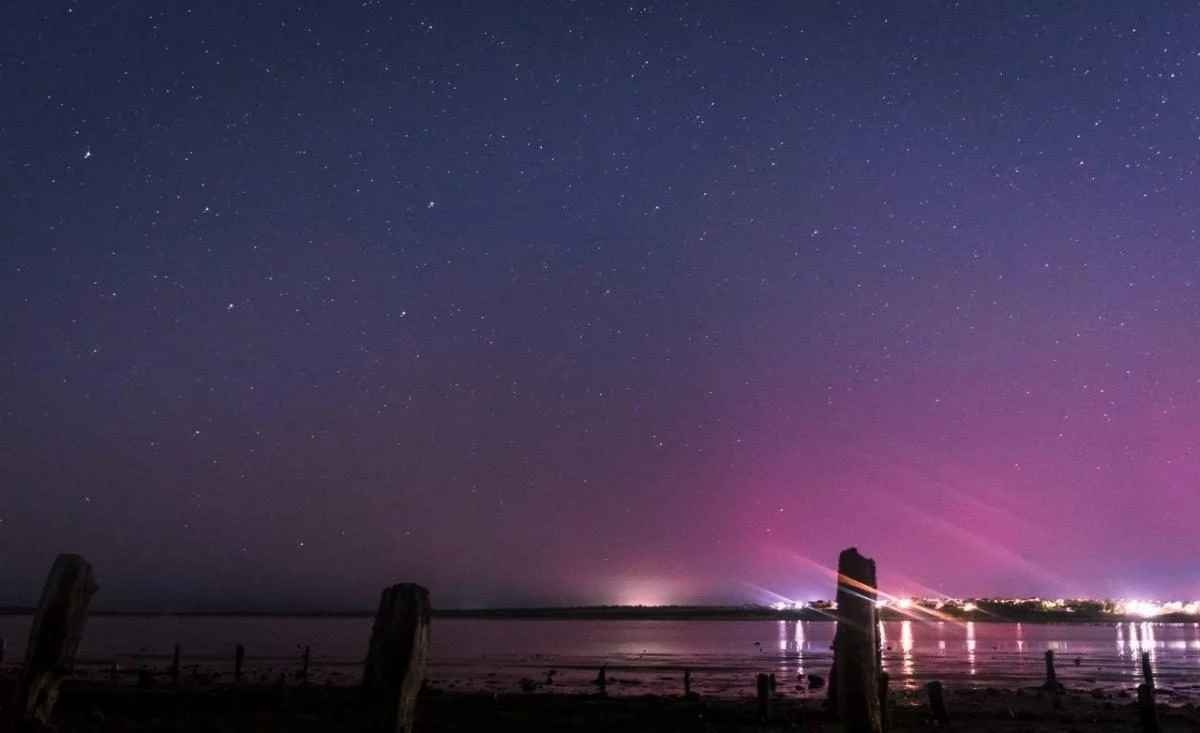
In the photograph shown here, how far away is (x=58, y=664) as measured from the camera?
14961 millimetres

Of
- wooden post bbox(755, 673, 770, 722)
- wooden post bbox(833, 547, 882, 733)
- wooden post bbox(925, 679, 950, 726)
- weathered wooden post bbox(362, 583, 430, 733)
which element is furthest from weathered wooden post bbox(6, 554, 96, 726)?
wooden post bbox(925, 679, 950, 726)

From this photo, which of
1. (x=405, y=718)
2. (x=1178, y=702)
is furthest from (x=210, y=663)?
(x=405, y=718)

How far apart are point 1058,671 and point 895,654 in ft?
70.0

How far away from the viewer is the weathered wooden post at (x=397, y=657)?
10695mm

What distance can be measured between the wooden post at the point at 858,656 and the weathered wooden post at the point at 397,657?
651cm

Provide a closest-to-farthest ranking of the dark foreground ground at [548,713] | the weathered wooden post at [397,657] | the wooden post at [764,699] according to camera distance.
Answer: the weathered wooden post at [397,657] < the dark foreground ground at [548,713] < the wooden post at [764,699]

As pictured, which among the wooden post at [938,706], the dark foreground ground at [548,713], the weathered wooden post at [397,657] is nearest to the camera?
the weathered wooden post at [397,657]

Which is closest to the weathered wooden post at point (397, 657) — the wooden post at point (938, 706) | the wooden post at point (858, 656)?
the wooden post at point (858, 656)

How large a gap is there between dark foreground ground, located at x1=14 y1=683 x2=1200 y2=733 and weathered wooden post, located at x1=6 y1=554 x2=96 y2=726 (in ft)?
24.7

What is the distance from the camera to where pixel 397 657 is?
10.9 metres

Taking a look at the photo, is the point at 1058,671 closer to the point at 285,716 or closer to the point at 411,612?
the point at 285,716

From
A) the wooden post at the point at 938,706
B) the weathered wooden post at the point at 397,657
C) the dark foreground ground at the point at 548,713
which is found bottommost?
the dark foreground ground at the point at 548,713

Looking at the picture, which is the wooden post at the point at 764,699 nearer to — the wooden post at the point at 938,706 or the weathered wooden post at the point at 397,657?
the wooden post at the point at 938,706

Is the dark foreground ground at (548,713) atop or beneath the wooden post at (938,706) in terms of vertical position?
beneath
